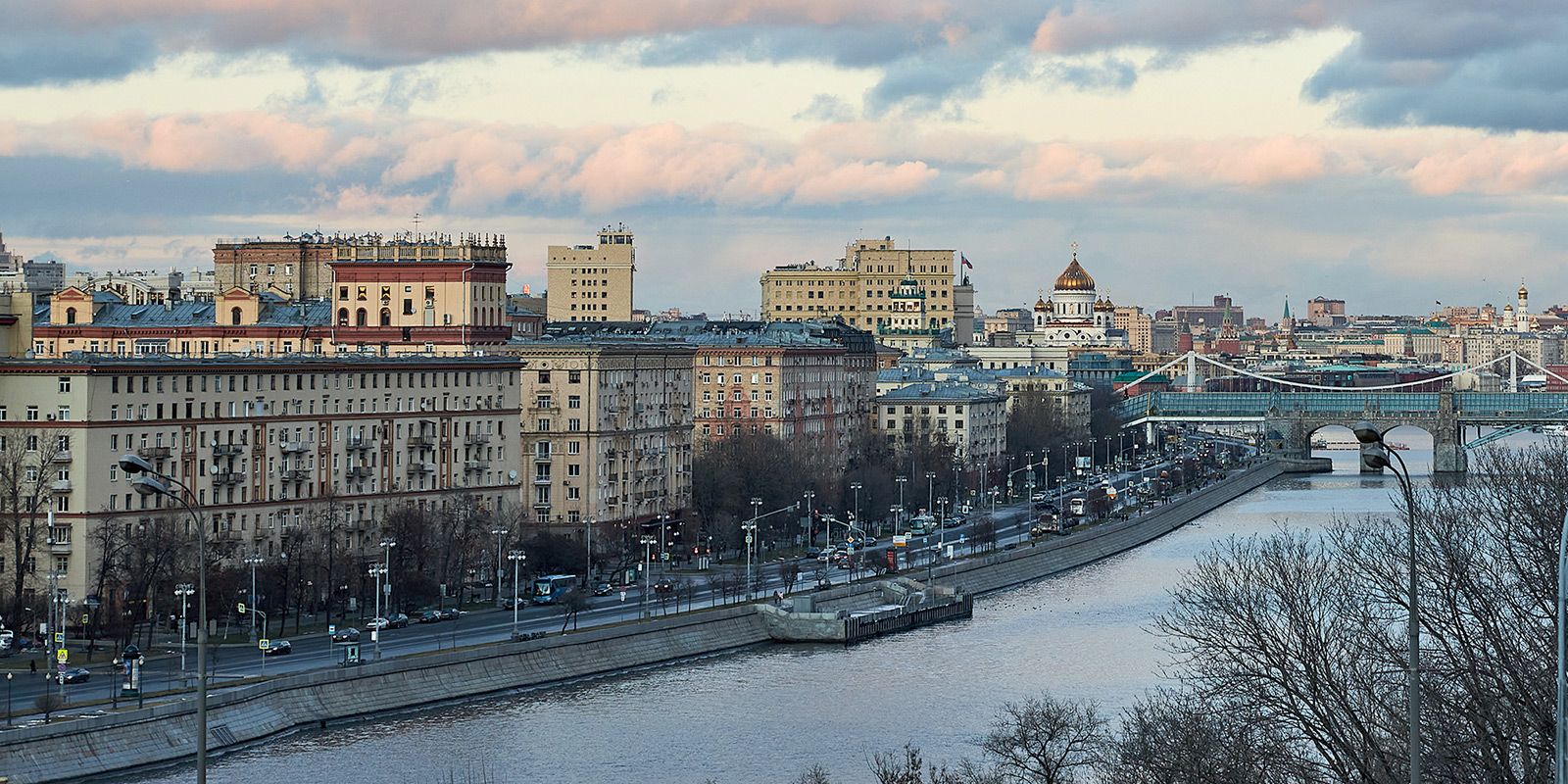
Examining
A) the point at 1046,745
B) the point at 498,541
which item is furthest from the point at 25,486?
the point at 1046,745

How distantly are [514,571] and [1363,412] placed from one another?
93.3 m

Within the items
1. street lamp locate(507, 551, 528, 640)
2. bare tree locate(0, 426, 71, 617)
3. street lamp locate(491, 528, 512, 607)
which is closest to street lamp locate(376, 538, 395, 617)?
street lamp locate(507, 551, 528, 640)

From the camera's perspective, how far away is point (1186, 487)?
122 meters

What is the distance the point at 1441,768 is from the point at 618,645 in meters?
29.8

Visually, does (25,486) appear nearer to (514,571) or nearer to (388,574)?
(388,574)

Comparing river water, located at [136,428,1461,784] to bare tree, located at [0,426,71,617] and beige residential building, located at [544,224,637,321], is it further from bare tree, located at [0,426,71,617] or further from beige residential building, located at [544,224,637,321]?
beige residential building, located at [544,224,637,321]

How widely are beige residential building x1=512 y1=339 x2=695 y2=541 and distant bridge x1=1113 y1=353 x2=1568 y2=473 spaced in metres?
55.8

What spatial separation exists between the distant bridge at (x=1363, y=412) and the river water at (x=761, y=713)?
69.1m

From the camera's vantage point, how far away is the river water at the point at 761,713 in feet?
148

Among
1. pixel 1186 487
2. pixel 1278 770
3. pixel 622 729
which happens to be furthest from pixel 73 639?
pixel 1186 487

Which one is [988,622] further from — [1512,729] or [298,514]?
[1512,729]

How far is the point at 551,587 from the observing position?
67.4 m

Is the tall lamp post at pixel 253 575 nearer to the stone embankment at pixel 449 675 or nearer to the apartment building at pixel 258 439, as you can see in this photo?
the apartment building at pixel 258 439

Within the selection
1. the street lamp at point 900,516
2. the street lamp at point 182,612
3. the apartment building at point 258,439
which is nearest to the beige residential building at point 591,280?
the street lamp at point 900,516
